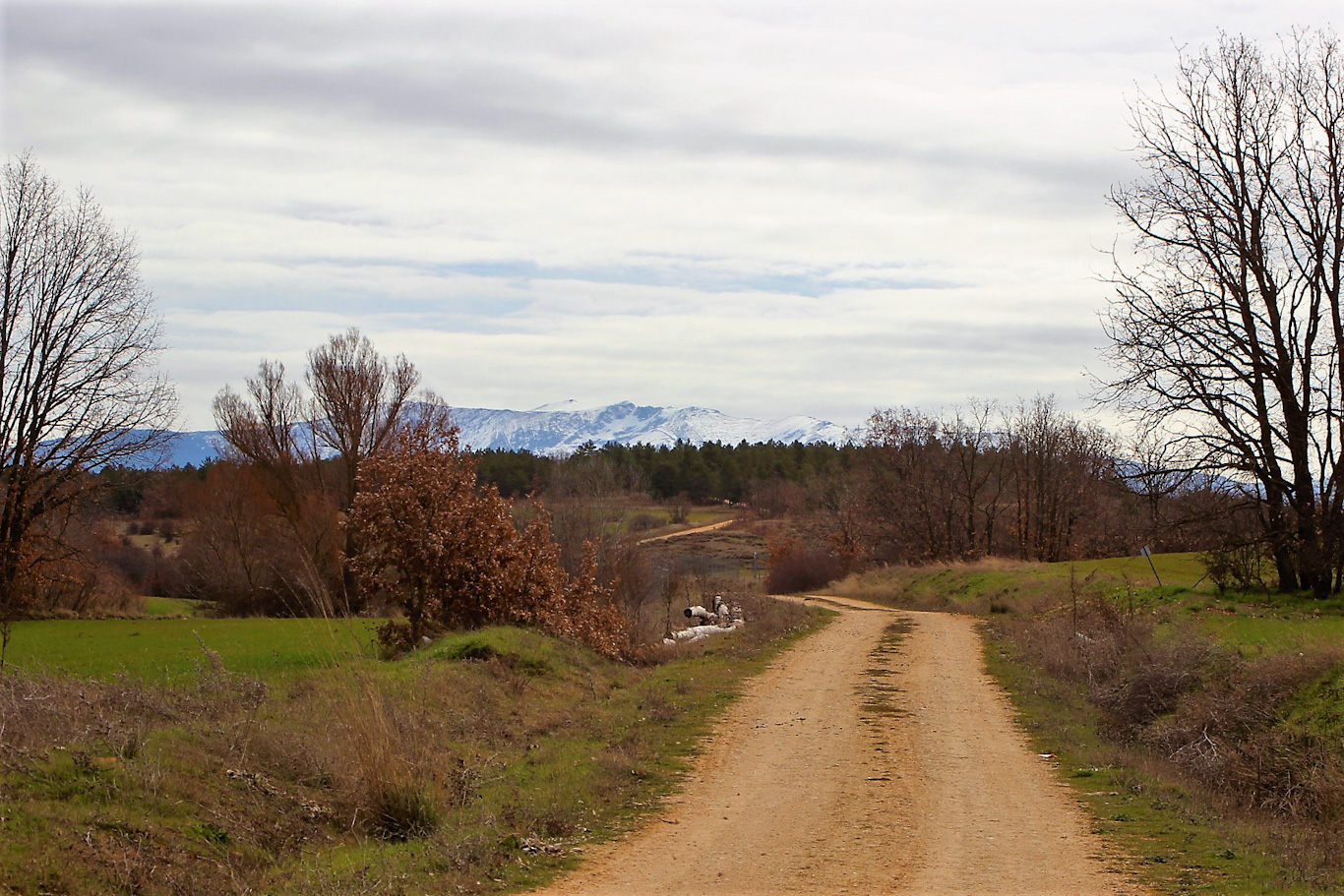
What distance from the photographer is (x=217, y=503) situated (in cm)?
4581

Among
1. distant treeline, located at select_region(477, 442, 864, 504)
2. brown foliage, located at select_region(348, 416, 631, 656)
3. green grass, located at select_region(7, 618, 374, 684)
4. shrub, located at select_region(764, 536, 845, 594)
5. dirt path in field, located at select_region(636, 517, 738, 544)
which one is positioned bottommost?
shrub, located at select_region(764, 536, 845, 594)

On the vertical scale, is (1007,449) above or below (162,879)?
above

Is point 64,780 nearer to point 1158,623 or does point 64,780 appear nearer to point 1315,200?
point 1158,623

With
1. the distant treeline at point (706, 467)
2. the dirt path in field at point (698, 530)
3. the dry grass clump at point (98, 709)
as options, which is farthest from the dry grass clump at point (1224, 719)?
the distant treeline at point (706, 467)

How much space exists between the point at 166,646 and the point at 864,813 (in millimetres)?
16703

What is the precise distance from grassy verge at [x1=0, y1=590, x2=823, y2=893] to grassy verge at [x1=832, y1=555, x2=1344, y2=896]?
4865mm

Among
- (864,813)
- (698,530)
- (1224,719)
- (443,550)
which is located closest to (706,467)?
(698,530)

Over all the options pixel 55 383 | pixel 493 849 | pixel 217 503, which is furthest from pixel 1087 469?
pixel 493 849

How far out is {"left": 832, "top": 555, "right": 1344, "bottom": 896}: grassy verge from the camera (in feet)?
28.3

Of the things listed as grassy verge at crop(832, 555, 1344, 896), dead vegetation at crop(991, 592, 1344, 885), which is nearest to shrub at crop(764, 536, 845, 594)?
grassy verge at crop(832, 555, 1344, 896)

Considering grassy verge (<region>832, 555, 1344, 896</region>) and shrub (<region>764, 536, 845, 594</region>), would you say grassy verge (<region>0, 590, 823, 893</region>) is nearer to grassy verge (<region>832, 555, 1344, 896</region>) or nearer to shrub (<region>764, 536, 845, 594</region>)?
grassy verge (<region>832, 555, 1344, 896</region>)

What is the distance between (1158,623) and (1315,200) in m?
11.9

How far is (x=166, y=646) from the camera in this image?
2102 cm

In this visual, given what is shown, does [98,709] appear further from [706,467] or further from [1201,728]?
[706,467]
